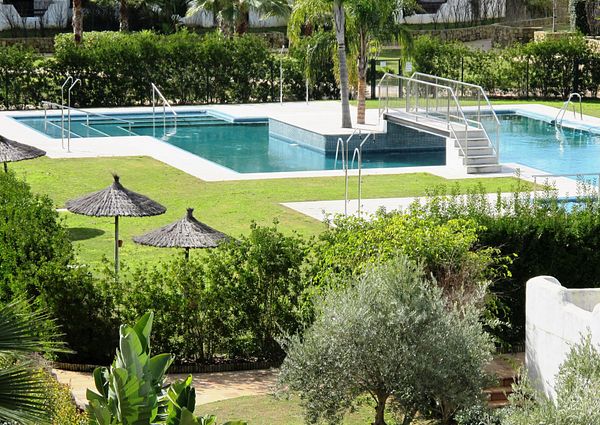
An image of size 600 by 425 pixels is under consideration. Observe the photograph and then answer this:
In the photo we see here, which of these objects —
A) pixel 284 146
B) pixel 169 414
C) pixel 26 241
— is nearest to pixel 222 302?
pixel 26 241

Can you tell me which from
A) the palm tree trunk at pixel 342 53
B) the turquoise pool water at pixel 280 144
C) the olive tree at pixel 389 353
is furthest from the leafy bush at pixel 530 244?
the palm tree trunk at pixel 342 53

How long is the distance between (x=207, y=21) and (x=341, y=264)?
4486 centimetres

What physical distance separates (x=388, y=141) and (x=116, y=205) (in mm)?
14390

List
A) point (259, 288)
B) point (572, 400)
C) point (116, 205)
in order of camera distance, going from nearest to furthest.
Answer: point (572, 400) → point (259, 288) → point (116, 205)

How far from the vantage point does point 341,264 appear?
12.8 metres

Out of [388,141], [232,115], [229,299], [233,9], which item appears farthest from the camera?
[233,9]

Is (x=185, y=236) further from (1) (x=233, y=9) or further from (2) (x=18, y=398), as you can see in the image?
(1) (x=233, y=9)

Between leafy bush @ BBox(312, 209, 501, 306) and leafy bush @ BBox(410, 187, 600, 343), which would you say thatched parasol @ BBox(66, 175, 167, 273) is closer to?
leafy bush @ BBox(312, 209, 501, 306)

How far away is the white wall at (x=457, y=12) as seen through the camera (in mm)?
60125

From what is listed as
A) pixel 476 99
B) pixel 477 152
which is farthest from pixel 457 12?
pixel 477 152

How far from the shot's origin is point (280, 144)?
31.0m

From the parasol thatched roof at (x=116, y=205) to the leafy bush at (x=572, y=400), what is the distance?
7.18 metres

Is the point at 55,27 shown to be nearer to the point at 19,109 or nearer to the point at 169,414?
the point at 19,109

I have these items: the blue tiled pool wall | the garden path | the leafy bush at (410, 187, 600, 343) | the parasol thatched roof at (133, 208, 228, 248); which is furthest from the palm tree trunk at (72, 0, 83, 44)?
the garden path
